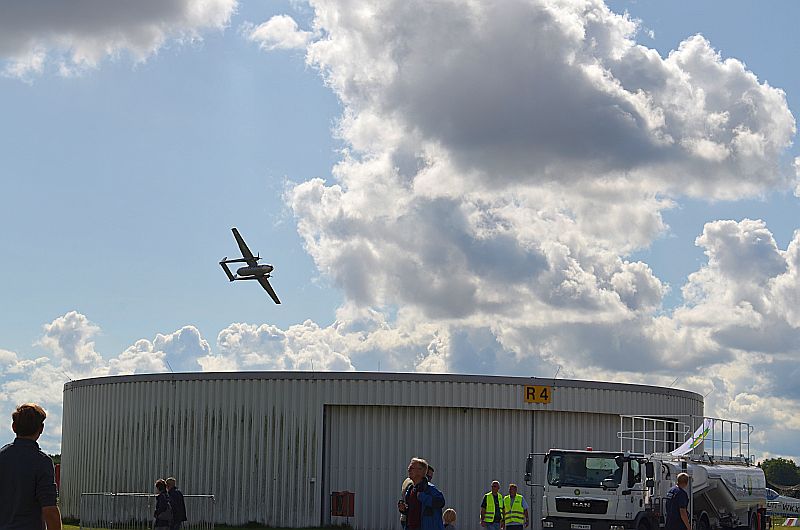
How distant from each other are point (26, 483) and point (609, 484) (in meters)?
19.0

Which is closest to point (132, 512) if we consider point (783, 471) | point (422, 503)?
point (422, 503)

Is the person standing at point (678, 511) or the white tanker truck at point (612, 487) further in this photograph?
the white tanker truck at point (612, 487)

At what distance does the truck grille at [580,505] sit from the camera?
26.1 m

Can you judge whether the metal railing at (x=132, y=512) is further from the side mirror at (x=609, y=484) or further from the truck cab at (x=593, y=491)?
the side mirror at (x=609, y=484)

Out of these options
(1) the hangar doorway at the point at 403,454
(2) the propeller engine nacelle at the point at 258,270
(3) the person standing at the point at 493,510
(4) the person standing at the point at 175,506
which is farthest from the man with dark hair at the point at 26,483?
(2) the propeller engine nacelle at the point at 258,270

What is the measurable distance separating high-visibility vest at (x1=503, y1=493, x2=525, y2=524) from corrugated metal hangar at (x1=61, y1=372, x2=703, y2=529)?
13.5 metres

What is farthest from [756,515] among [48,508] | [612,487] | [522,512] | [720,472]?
[48,508]

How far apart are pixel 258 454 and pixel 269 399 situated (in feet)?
6.08

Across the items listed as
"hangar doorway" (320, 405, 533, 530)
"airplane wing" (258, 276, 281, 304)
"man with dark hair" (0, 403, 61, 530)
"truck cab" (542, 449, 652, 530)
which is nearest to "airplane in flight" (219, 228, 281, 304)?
"airplane wing" (258, 276, 281, 304)

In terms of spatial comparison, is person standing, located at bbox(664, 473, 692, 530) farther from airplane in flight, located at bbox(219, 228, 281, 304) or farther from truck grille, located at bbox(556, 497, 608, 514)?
airplane in flight, located at bbox(219, 228, 281, 304)

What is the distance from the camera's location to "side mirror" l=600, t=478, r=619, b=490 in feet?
85.9

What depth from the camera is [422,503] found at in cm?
1396

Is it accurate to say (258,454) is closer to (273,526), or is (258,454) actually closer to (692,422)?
(273,526)

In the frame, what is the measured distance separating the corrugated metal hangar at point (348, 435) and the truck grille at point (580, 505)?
1228 cm
